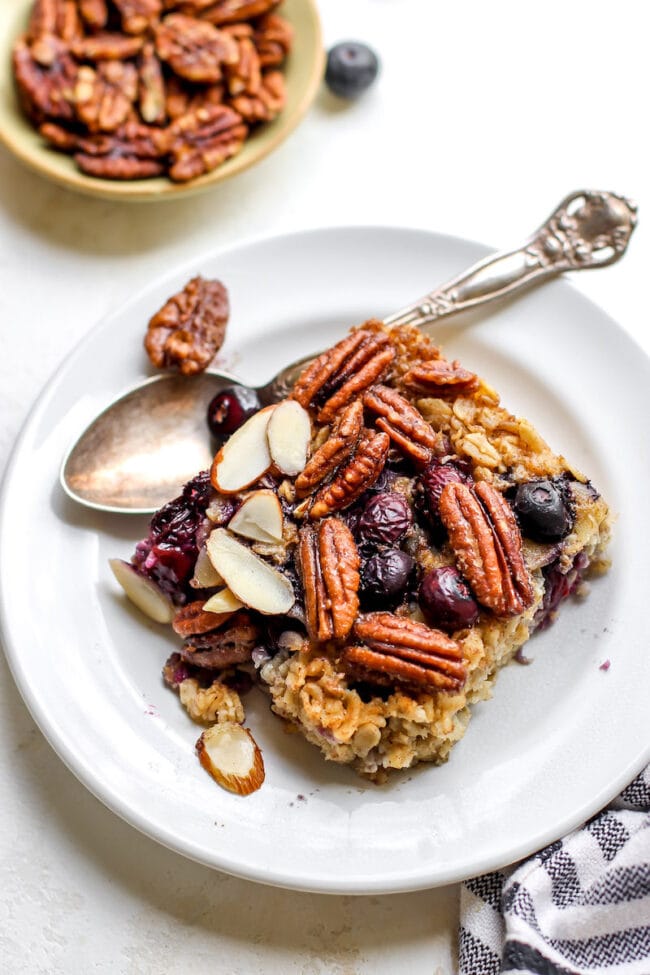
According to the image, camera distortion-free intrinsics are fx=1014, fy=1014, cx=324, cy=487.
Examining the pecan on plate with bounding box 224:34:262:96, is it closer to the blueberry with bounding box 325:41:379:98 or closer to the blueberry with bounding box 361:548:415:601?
the blueberry with bounding box 325:41:379:98

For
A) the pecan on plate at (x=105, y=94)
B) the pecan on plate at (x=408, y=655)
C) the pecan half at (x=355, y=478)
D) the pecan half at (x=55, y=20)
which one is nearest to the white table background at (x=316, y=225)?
the pecan on plate at (x=105, y=94)

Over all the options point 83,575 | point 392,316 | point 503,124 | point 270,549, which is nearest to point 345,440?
point 270,549

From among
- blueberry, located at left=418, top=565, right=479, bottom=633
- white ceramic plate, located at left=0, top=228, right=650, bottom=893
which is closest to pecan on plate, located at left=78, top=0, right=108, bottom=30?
white ceramic plate, located at left=0, top=228, right=650, bottom=893

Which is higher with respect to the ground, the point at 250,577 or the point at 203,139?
the point at 203,139

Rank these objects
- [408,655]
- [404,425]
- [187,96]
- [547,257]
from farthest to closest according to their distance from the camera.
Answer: [187,96] → [547,257] → [404,425] → [408,655]

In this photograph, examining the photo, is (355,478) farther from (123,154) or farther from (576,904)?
(123,154)

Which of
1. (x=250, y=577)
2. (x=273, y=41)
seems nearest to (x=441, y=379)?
(x=250, y=577)

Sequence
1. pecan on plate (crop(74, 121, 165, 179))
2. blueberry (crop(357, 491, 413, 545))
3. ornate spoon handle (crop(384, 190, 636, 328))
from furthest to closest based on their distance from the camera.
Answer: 1. pecan on plate (crop(74, 121, 165, 179))
2. ornate spoon handle (crop(384, 190, 636, 328))
3. blueberry (crop(357, 491, 413, 545))
